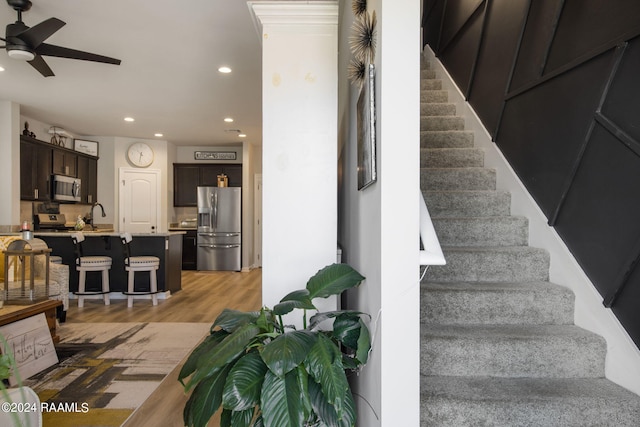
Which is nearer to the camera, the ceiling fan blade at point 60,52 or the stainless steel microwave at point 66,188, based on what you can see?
the ceiling fan blade at point 60,52

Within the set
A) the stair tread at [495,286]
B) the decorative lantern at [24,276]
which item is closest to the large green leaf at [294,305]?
the stair tread at [495,286]

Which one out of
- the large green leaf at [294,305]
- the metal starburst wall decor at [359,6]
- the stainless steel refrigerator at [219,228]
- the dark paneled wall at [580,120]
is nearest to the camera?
the large green leaf at [294,305]

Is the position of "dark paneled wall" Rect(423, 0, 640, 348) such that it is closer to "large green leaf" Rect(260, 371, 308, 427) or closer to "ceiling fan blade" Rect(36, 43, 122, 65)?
"large green leaf" Rect(260, 371, 308, 427)

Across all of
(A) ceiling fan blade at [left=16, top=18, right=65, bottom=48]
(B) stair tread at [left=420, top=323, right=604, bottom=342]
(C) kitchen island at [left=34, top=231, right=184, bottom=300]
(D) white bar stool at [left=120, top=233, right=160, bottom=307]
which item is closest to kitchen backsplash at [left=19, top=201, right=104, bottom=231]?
(C) kitchen island at [left=34, top=231, right=184, bottom=300]

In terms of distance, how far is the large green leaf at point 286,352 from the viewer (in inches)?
41.3

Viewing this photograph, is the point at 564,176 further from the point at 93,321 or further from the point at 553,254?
the point at 93,321

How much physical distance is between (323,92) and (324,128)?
0.19m

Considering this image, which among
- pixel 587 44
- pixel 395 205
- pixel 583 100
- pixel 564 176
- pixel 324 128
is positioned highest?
pixel 587 44

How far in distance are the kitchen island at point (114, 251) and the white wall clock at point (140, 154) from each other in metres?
2.94

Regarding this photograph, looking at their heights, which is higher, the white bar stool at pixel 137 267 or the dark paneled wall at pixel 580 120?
the dark paneled wall at pixel 580 120

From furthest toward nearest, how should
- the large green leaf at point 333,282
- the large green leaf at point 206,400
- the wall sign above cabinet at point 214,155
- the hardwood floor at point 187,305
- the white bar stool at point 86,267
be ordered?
the wall sign above cabinet at point 214,155, the white bar stool at point 86,267, the hardwood floor at point 187,305, the large green leaf at point 333,282, the large green leaf at point 206,400

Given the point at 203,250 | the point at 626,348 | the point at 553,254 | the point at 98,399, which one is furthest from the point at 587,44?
the point at 203,250

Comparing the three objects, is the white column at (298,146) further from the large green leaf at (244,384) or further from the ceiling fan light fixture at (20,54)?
the ceiling fan light fixture at (20,54)

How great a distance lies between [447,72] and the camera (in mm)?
3756
